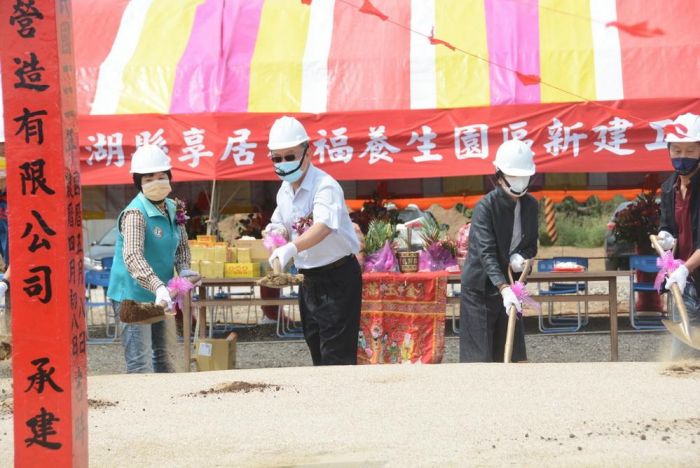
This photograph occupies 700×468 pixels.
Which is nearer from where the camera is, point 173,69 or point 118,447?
point 118,447

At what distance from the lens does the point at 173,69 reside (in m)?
12.5

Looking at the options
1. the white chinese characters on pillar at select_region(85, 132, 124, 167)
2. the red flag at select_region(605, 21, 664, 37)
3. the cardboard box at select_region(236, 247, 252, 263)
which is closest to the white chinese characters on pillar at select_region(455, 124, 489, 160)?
the red flag at select_region(605, 21, 664, 37)

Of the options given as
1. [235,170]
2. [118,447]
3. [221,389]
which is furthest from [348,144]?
[118,447]

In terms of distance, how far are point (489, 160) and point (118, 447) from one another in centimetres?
721

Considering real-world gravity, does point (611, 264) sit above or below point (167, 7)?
below

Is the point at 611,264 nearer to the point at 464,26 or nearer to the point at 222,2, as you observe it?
the point at 464,26

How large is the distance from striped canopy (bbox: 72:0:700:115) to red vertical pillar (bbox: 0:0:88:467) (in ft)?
26.3

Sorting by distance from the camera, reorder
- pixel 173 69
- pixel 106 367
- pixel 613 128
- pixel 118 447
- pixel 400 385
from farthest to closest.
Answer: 1. pixel 173 69
2. pixel 613 128
3. pixel 106 367
4. pixel 400 385
5. pixel 118 447

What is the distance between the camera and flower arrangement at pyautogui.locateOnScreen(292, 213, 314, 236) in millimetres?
6746

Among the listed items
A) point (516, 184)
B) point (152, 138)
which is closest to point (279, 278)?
point (516, 184)

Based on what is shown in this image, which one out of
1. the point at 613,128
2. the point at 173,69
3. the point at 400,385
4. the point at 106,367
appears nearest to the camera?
the point at 400,385

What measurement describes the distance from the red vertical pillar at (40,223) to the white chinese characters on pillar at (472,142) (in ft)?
25.5

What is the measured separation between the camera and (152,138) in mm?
11641

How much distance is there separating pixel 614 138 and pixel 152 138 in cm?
451
